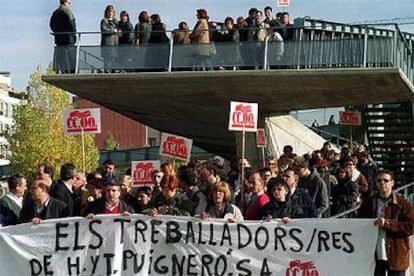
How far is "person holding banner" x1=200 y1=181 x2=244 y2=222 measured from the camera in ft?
42.7

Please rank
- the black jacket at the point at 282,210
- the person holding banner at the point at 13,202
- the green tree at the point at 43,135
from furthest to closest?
the green tree at the point at 43,135, the person holding banner at the point at 13,202, the black jacket at the point at 282,210

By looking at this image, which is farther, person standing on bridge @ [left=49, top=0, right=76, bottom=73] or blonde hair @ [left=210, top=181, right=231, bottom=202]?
person standing on bridge @ [left=49, top=0, right=76, bottom=73]

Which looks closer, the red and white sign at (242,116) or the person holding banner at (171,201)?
the person holding banner at (171,201)

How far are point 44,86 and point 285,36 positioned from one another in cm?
4087

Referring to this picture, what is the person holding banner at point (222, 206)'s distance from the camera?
13.0 m

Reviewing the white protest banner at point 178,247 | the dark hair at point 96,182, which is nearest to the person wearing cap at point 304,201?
the white protest banner at point 178,247

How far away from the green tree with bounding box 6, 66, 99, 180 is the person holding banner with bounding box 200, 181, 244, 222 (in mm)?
48634

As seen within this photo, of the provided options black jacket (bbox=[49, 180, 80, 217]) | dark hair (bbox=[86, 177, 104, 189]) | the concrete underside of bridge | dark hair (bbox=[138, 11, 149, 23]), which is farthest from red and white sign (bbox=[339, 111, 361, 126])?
black jacket (bbox=[49, 180, 80, 217])

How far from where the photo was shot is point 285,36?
25.2 meters

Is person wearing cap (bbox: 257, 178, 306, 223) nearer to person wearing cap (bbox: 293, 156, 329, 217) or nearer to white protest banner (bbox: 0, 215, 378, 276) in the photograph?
white protest banner (bbox: 0, 215, 378, 276)

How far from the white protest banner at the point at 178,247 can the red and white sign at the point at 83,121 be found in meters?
6.00

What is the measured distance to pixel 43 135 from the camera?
63.7m

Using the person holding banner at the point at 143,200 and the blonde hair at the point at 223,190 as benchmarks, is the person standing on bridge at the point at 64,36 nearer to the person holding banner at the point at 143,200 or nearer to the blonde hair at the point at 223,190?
the person holding banner at the point at 143,200

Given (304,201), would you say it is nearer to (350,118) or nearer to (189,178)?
(189,178)
